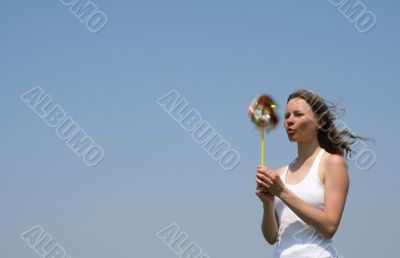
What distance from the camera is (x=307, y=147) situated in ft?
14.6

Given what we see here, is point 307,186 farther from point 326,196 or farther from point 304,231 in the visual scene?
point 304,231

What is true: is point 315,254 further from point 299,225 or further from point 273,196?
point 273,196

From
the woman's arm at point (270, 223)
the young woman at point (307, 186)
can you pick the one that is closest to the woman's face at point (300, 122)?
the young woman at point (307, 186)

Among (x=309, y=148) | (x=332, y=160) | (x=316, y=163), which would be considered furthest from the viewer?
(x=309, y=148)

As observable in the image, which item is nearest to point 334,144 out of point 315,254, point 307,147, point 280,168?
point 307,147

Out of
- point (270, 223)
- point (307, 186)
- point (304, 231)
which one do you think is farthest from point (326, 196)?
point (270, 223)

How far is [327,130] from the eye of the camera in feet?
14.6

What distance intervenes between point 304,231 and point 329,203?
0.28 meters

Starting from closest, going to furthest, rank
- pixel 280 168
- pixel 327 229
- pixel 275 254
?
pixel 327 229 → pixel 275 254 → pixel 280 168

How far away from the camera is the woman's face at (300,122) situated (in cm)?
437

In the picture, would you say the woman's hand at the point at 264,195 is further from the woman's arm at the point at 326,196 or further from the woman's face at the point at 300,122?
the woman's face at the point at 300,122

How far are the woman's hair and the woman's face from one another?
0.04 m

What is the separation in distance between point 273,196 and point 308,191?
267 millimetres

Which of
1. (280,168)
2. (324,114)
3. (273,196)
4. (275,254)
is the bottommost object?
(275,254)
